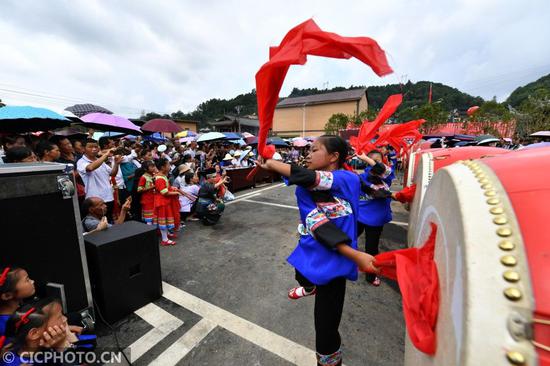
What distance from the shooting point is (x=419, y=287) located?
108 cm

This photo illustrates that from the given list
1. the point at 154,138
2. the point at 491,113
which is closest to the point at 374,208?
the point at 154,138

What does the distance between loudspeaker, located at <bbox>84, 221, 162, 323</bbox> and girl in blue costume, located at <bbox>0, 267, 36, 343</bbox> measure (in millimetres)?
733

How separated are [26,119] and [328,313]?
5.61 metres

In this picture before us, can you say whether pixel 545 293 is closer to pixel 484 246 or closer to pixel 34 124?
pixel 484 246

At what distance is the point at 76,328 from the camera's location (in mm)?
1953

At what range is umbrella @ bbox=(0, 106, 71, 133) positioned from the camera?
4.17m

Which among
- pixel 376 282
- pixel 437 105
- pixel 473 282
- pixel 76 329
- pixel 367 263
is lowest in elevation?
pixel 376 282

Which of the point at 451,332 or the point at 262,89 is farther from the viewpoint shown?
the point at 262,89

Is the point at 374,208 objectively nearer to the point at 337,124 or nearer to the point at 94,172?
the point at 94,172

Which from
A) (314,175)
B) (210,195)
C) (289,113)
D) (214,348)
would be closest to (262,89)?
(314,175)

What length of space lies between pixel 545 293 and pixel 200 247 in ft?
14.5

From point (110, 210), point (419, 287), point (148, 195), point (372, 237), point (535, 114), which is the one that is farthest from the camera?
point (535, 114)

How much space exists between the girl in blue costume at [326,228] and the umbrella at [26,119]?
4.80m

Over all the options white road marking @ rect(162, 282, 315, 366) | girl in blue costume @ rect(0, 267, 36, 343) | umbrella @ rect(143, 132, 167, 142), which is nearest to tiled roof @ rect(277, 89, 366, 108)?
umbrella @ rect(143, 132, 167, 142)
